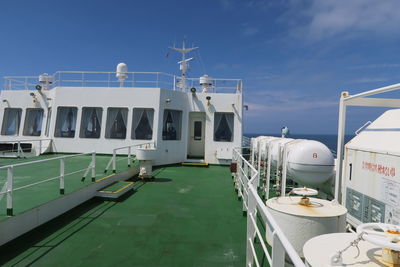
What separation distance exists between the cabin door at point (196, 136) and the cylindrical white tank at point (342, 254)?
457 inches

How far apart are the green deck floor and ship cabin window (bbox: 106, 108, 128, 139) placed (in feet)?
18.1

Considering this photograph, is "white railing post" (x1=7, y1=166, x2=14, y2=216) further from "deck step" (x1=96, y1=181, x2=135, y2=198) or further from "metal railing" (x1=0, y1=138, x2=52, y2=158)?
"metal railing" (x1=0, y1=138, x2=52, y2=158)

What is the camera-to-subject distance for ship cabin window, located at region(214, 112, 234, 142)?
12.9 m

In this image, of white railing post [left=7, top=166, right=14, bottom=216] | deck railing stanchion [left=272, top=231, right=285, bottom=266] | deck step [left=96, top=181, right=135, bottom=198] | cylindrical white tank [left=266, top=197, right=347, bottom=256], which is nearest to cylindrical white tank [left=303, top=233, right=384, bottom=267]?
deck railing stanchion [left=272, top=231, right=285, bottom=266]

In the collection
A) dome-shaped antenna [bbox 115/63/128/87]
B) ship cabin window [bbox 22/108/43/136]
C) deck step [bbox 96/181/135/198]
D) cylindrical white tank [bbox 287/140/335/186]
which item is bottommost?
deck step [bbox 96/181/135/198]

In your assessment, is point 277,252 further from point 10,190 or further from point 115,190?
point 115,190

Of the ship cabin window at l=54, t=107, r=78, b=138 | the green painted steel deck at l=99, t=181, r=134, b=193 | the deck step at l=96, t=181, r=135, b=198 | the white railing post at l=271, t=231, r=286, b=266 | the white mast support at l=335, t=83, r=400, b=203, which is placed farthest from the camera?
the ship cabin window at l=54, t=107, r=78, b=138

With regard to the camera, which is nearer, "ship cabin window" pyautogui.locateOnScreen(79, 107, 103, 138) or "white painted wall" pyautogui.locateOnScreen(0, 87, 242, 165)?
"white painted wall" pyautogui.locateOnScreen(0, 87, 242, 165)

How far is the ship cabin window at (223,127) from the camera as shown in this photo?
1288cm

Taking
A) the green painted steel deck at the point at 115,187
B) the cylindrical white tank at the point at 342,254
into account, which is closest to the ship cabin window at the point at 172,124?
the green painted steel deck at the point at 115,187

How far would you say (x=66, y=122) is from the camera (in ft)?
40.8

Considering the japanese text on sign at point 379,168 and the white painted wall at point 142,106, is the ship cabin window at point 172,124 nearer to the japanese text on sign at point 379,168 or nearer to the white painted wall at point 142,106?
the white painted wall at point 142,106

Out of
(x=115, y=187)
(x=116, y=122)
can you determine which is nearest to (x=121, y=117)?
(x=116, y=122)

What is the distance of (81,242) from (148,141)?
783 cm
